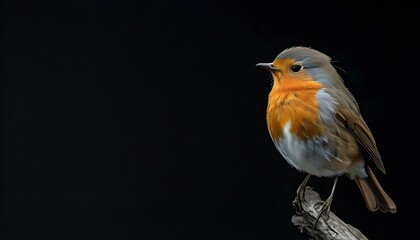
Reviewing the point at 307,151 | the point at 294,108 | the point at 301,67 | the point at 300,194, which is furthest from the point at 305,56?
the point at 300,194

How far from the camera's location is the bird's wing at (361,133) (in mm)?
3355

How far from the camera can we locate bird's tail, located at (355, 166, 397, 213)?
11.3 feet

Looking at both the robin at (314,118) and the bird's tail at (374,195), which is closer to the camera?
the robin at (314,118)

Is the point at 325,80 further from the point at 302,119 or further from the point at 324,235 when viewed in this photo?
the point at 324,235

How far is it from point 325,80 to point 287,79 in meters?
0.14

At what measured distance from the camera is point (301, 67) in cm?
335

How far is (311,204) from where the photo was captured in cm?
352

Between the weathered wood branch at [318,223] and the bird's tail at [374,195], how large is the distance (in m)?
0.13

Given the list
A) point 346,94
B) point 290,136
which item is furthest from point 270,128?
point 346,94

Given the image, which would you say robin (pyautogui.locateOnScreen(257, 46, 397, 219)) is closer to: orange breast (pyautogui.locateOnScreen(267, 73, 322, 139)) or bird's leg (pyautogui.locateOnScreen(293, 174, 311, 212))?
orange breast (pyautogui.locateOnScreen(267, 73, 322, 139))

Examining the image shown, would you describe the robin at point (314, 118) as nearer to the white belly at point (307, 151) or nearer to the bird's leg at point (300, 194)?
the white belly at point (307, 151)

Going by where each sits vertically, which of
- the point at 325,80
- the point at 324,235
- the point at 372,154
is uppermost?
the point at 325,80

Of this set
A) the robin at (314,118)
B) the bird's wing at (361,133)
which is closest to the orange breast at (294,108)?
the robin at (314,118)

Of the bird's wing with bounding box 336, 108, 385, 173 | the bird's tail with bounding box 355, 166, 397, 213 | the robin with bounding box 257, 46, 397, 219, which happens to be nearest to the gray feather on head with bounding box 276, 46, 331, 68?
the robin with bounding box 257, 46, 397, 219
